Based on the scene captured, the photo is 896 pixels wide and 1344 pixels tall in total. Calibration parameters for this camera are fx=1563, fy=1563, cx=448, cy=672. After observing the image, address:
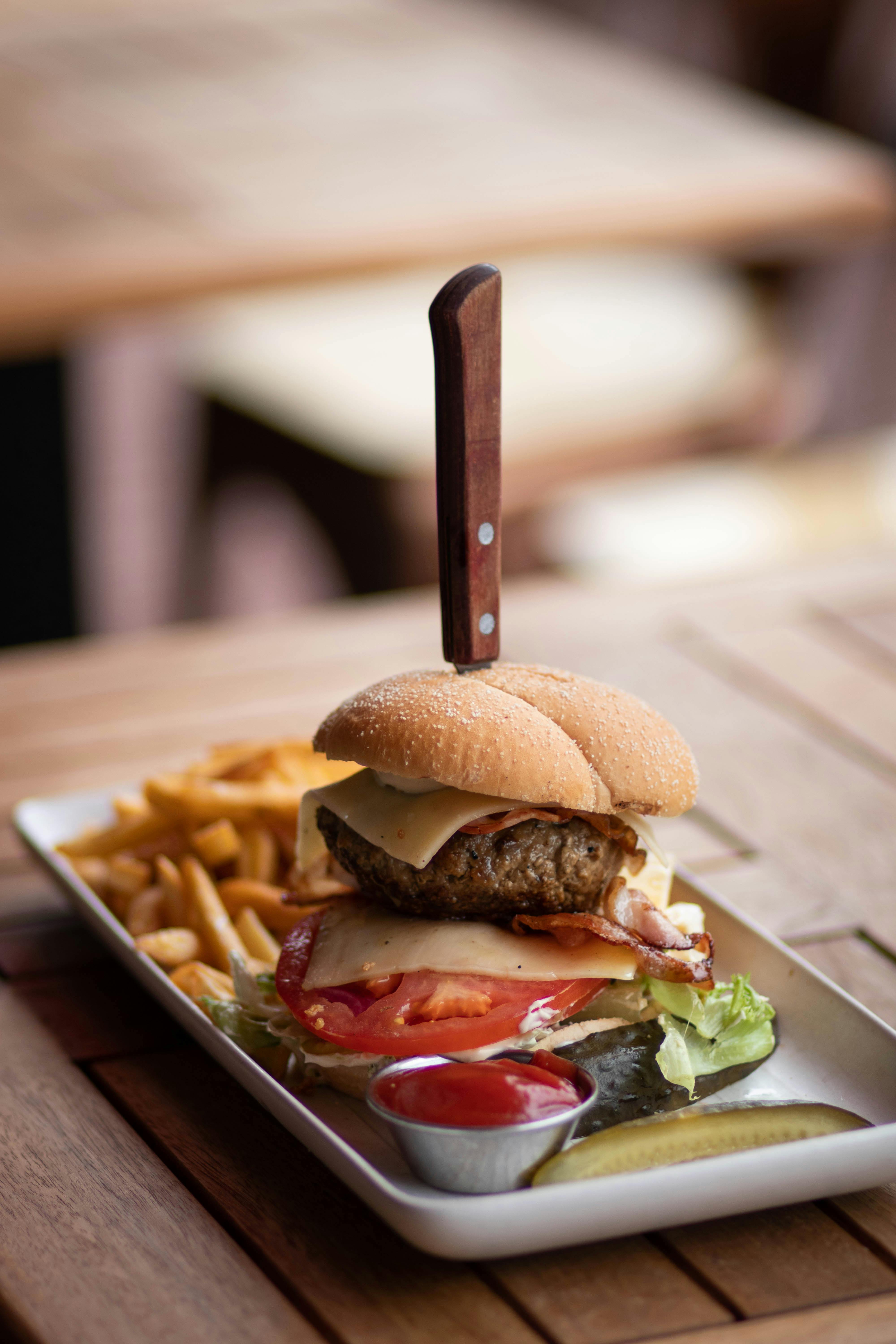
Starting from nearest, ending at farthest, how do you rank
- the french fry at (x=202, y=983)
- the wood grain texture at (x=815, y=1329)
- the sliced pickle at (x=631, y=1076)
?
the wood grain texture at (x=815, y=1329) → the sliced pickle at (x=631, y=1076) → the french fry at (x=202, y=983)

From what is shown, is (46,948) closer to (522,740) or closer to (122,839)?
(122,839)

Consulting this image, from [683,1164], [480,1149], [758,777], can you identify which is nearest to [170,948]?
[480,1149]

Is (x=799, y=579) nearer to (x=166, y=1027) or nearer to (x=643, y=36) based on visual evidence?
(x=166, y=1027)

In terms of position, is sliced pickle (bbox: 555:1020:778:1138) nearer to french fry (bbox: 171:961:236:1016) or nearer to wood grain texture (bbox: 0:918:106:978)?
french fry (bbox: 171:961:236:1016)

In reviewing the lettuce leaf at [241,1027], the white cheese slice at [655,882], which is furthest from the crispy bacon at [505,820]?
the lettuce leaf at [241,1027]

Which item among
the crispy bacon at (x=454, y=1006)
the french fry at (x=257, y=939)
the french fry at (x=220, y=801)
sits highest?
the french fry at (x=220, y=801)

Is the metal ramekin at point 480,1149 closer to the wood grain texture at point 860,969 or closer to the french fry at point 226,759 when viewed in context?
the wood grain texture at point 860,969

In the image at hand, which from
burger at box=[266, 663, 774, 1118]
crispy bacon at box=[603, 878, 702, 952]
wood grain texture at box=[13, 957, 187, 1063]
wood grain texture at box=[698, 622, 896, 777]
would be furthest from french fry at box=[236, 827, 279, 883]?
wood grain texture at box=[698, 622, 896, 777]
